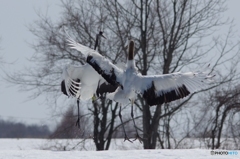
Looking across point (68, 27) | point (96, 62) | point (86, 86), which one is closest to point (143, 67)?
point (68, 27)

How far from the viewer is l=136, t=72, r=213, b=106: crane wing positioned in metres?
15.6

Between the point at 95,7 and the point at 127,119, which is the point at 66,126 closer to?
the point at 127,119

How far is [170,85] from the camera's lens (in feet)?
52.1

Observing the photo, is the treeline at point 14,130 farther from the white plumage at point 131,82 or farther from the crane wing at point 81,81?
the white plumage at point 131,82

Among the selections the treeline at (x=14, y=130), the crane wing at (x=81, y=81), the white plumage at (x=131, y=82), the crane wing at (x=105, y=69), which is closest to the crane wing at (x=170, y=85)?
the white plumage at (x=131, y=82)

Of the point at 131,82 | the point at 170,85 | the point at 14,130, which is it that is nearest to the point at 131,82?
the point at 131,82

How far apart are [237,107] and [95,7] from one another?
5.40m

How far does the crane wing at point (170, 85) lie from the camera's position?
15632 mm

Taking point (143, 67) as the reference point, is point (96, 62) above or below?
below

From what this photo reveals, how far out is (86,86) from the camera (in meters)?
17.8

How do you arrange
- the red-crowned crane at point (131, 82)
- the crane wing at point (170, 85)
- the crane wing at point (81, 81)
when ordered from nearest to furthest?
the crane wing at point (170, 85) < the red-crowned crane at point (131, 82) < the crane wing at point (81, 81)

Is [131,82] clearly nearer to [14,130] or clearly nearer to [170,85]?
[170,85]

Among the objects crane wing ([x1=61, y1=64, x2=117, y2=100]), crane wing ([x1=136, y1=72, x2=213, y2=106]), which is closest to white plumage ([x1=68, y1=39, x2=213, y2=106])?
crane wing ([x1=136, y1=72, x2=213, y2=106])

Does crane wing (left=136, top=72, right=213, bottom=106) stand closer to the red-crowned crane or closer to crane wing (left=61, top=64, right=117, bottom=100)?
the red-crowned crane
